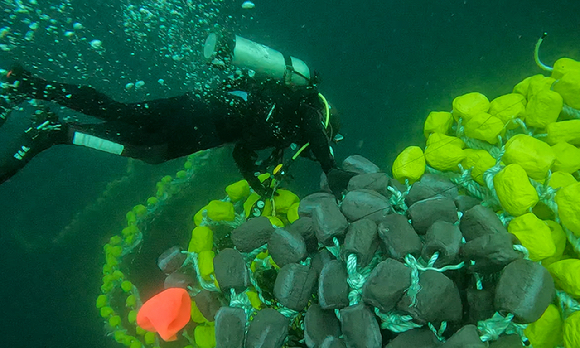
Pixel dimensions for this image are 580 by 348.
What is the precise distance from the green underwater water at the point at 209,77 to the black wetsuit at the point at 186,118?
2.88 ft

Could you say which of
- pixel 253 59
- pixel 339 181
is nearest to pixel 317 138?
pixel 339 181

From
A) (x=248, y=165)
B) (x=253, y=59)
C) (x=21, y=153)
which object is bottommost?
(x=21, y=153)

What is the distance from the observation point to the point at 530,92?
7.36ft

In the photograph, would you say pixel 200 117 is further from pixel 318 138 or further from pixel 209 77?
pixel 209 77

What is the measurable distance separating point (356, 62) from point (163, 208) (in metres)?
2.76

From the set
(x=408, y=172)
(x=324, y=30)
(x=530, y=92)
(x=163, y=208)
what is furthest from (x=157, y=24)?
(x=530, y=92)

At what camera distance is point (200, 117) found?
2553 mm

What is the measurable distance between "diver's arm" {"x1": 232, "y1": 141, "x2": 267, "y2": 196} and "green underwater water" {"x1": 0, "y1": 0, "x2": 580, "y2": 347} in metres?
1.18

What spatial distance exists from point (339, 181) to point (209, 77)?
2048mm

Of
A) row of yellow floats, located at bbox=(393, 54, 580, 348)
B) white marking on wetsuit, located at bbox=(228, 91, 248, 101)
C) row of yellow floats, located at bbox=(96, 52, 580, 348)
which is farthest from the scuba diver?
row of yellow floats, located at bbox=(393, 54, 580, 348)

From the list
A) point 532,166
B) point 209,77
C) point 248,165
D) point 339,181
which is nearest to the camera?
point 532,166

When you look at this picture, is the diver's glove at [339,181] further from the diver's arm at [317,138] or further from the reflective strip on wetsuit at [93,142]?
the reflective strip on wetsuit at [93,142]

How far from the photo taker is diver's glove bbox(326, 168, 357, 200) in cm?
208

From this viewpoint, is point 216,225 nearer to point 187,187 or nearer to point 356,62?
point 187,187
